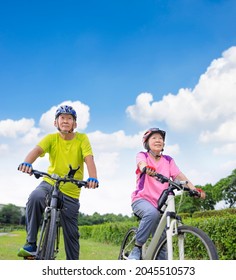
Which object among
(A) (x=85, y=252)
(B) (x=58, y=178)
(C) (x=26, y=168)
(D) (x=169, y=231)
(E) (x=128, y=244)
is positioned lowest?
(A) (x=85, y=252)

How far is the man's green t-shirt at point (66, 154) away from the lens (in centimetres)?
515

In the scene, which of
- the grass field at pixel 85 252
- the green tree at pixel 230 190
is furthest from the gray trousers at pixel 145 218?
the green tree at pixel 230 190

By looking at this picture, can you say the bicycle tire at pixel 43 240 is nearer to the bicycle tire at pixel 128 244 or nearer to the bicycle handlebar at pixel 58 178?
the bicycle handlebar at pixel 58 178

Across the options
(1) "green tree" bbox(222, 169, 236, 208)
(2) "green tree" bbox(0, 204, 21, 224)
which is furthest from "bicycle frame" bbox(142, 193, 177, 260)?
(1) "green tree" bbox(222, 169, 236, 208)

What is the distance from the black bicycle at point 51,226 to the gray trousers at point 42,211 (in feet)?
0.47

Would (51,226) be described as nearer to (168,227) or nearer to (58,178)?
(58,178)

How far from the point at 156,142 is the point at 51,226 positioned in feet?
5.74

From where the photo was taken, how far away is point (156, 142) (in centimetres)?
524

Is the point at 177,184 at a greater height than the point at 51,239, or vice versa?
the point at 177,184

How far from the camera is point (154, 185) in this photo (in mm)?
5074

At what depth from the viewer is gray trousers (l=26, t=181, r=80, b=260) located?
4.74 meters

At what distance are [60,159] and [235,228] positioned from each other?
→ 575 cm

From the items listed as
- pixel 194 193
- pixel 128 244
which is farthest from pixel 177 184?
pixel 128 244
